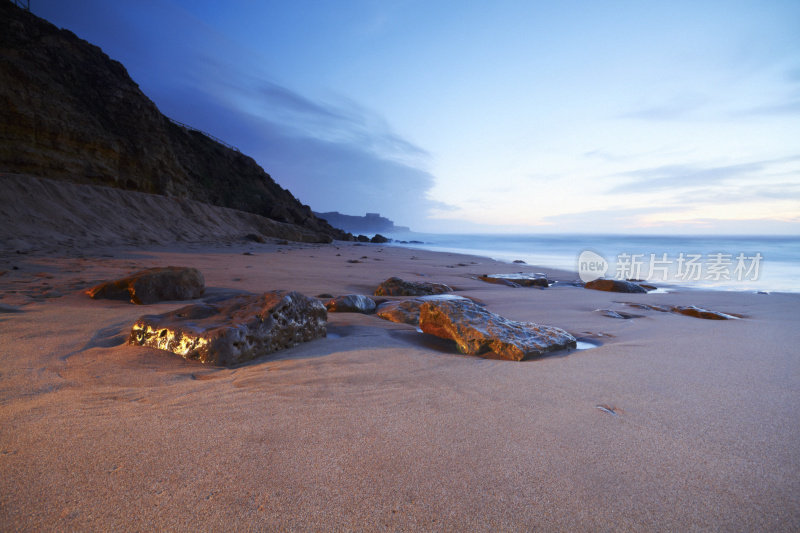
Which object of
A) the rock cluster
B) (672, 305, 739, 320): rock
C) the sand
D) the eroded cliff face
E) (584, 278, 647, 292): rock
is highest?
the eroded cliff face

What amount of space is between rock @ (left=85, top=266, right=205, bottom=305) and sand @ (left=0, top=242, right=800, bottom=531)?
862mm

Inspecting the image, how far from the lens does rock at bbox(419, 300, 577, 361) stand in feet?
7.31

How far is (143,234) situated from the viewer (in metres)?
10.9

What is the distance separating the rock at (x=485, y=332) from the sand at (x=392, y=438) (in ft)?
0.36

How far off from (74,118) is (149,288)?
46.4ft

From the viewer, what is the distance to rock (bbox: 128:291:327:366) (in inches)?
76.4

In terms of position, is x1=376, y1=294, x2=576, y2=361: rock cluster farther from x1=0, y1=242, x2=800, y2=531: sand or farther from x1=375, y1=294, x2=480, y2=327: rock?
x1=375, y1=294, x2=480, y2=327: rock

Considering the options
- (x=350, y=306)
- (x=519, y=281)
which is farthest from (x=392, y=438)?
(x=519, y=281)

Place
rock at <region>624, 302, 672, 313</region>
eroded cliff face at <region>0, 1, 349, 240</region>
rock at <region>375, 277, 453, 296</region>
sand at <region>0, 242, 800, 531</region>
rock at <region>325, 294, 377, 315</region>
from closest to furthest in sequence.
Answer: sand at <region>0, 242, 800, 531</region> → rock at <region>325, 294, 377, 315</region> → rock at <region>624, 302, 672, 313</region> → rock at <region>375, 277, 453, 296</region> → eroded cliff face at <region>0, 1, 349, 240</region>

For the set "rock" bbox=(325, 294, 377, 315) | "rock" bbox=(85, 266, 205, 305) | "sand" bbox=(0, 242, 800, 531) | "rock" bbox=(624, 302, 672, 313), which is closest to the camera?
"sand" bbox=(0, 242, 800, 531)

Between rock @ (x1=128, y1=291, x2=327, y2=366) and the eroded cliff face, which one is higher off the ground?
the eroded cliff face

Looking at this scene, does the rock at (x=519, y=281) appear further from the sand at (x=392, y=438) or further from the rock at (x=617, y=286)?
the sand at (x=392, y=438)

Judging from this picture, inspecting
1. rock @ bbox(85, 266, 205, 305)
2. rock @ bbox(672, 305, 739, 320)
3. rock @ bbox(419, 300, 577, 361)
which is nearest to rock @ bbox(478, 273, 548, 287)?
rock @ bbox(672, 305, 739, 320)

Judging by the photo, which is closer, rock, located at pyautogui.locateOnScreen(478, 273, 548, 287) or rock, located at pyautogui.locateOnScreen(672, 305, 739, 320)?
rock, located at pyautogui.locateOnScreen(672, 305, 739, 320)
